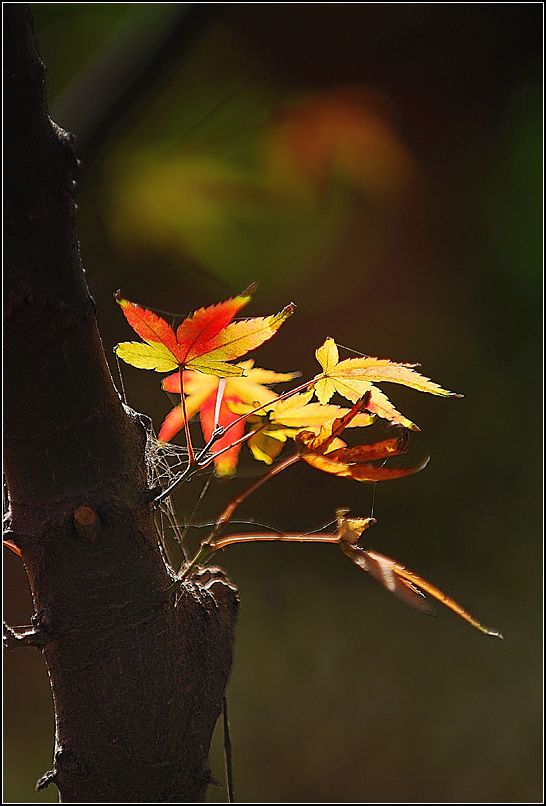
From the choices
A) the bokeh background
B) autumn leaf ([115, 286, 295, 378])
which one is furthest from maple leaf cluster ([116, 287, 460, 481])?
the bokeh background

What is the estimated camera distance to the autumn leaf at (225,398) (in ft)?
1.01

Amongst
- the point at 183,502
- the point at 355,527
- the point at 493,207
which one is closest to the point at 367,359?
the point at 355,527

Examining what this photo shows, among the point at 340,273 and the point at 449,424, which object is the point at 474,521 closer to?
the point at 449,424

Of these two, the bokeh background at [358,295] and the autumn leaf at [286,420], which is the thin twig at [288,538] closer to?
the autumn leaf at [286,420]

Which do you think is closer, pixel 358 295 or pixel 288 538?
pixel 288 538

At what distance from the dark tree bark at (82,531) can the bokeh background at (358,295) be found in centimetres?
48

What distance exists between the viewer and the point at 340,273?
2.61 feet

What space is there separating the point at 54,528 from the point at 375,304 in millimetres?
609

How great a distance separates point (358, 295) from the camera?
804 mm

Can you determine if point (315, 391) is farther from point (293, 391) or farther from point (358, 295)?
point (358, 295)

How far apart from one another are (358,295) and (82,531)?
60cm

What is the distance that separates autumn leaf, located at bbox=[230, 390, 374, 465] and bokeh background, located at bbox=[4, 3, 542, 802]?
1.50ft

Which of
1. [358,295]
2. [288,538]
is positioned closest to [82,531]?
[288,538]

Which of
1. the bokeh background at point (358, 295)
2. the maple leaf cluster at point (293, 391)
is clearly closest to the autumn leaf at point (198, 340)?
the maple leaf cluster at point (293, 391)
